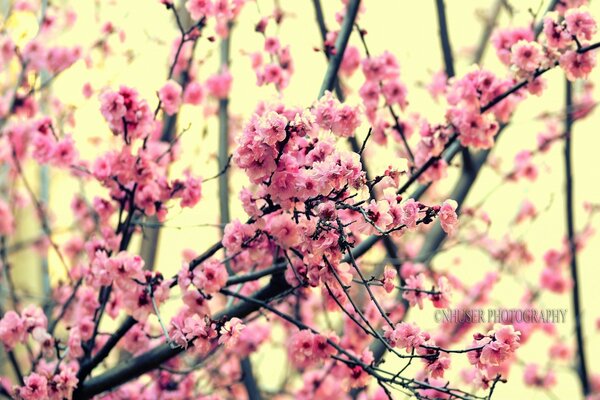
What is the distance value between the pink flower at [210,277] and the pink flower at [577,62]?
1471 mm

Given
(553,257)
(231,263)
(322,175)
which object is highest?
(553,257)

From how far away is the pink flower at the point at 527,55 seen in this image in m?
2.59

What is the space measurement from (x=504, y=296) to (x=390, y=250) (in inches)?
88.4

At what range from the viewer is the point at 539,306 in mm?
5121

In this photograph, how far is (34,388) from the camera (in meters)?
2.36

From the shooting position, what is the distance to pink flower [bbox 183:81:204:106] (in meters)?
3.79

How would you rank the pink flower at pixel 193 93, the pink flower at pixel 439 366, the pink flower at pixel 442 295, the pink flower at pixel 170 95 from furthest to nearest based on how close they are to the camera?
1. the pink flower at pixel 193 93
2. the pink flower at pixel 170 95
3. the pink flower at pixel 442 295
4. the pink flower at pixel 439 366

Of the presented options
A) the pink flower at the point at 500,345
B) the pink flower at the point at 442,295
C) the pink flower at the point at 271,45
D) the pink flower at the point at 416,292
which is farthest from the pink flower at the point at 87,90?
the pink flower at the point at 500,345

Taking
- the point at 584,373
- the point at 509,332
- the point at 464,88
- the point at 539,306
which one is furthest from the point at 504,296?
the point at 509,332

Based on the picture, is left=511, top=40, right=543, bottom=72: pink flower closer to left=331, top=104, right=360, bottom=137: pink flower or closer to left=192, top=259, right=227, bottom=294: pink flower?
left=331, top=104, right=360, bottom=137: pink flower

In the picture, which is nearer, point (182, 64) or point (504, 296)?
point (182, 64)

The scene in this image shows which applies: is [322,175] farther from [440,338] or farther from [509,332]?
[440,338]

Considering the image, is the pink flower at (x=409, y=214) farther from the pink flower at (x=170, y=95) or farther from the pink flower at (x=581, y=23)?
the pink flower at (x=170, y=95)

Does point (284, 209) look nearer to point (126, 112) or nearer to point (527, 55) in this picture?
point (126, 112)
